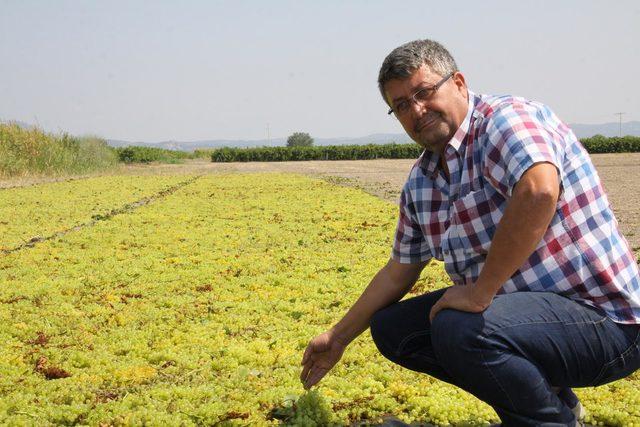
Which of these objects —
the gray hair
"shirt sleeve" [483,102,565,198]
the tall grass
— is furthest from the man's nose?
the tall grass

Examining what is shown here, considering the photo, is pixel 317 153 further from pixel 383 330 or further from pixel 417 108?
pixel 417 108

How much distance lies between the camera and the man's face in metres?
3.31

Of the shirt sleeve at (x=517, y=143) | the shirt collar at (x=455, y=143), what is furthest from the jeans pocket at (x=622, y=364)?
the shirt collar at (x=455, y=143)

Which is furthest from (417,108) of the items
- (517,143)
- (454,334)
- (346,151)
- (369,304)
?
(346,151)

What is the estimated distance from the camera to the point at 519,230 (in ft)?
9.50

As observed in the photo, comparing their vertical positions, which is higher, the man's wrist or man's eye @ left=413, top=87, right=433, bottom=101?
man's eye @ left=413, top=87, right=433, bottom=101

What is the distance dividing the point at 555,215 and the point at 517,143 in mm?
395

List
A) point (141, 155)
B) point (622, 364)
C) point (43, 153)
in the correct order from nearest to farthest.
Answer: point (622, 364) < point (43, 153) < point (141, 155)

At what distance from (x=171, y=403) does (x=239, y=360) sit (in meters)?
1.04

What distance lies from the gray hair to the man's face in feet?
0.10

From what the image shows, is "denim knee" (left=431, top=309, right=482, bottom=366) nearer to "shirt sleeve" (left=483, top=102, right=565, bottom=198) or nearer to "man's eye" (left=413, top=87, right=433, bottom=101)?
"shirt sleeve" (left=483, top=102, right=565, bottom=198)

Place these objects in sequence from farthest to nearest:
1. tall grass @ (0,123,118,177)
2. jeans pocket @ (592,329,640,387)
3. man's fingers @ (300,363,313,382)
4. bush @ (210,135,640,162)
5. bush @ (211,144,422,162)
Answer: bush @ (211,144,422,162) < bush @ (210,135,640,162) < tall grass @ (0,123,118,177) < man's fingers @ (300,363,313,382) < jeans pocket @ (592,329,640,387)

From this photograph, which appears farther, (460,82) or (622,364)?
(460,82)

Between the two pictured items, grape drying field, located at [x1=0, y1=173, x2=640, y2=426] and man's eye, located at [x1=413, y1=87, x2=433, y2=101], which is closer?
man's eye, located at [x1=413, y1=87, x2=433, y2=101]
